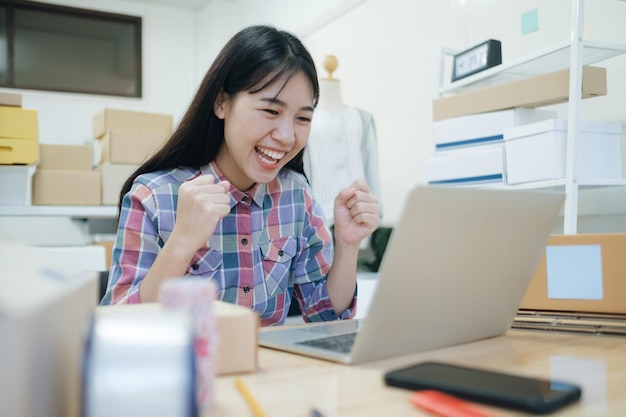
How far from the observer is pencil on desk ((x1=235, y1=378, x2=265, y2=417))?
480mm

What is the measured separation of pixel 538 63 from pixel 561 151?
42 cm

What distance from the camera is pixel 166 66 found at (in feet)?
16.0

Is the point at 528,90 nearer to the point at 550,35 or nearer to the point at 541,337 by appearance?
the point at 550,35

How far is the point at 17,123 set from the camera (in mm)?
2629

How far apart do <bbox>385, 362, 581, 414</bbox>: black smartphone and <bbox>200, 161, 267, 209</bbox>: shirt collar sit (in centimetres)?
71

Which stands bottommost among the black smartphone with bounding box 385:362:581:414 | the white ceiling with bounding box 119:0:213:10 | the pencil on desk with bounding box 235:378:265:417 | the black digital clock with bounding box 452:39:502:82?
the pencil on desk with bounding box 235:378:265:417

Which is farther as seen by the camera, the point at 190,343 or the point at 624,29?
the point at 624,29

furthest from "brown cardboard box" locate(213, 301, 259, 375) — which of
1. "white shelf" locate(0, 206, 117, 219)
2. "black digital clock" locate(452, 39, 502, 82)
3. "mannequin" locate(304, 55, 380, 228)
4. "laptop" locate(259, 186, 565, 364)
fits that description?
"white shelf" locate(0, 206, 117, 219)

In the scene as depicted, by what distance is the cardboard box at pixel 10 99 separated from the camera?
2.58 meters

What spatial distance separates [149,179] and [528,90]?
1.24 m

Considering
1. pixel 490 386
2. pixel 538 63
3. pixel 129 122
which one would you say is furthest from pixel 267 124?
pixel 129 122

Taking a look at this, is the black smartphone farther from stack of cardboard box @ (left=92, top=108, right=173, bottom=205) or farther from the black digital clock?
stack of cardboard box @ (left=92, top=108, right=173, bottom=205)

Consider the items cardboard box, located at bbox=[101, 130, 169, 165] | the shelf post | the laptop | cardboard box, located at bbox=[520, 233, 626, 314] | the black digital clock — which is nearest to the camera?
the laptop

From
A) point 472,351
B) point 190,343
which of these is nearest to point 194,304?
point 190,343
